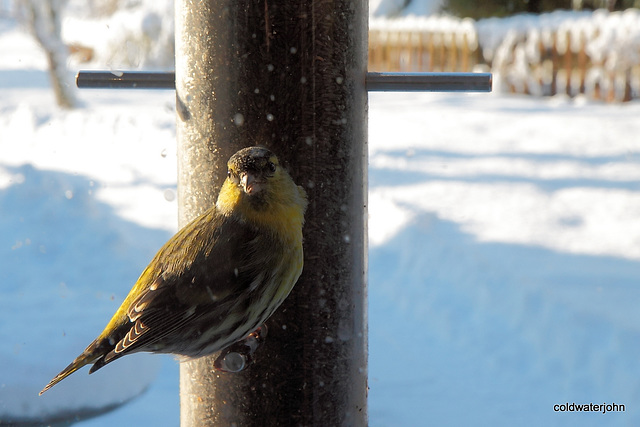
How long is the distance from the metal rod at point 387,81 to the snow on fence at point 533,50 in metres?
10.2

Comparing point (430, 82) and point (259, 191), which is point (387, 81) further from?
point (259, 191)

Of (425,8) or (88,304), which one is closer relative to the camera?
(88,304)

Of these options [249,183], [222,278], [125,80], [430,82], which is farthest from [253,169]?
[125,80]

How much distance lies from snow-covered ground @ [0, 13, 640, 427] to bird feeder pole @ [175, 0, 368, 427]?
215 millimetres

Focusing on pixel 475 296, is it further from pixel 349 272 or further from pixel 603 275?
pixel 349 272

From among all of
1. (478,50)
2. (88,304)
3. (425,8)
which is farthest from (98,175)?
(425,8)

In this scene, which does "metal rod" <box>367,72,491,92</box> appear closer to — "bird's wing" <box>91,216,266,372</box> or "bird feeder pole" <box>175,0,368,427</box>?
"bird feeder pole" <box>175,0,368,427</box>

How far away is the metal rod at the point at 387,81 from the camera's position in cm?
183

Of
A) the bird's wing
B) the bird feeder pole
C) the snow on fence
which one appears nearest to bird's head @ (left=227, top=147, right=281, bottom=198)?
the bird's wing

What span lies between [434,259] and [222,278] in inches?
131

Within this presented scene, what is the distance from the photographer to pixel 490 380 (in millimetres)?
3340

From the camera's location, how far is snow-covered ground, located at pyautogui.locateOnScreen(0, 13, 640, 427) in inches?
126

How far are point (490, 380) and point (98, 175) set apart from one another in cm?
480

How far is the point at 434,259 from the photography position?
15.5 ft
